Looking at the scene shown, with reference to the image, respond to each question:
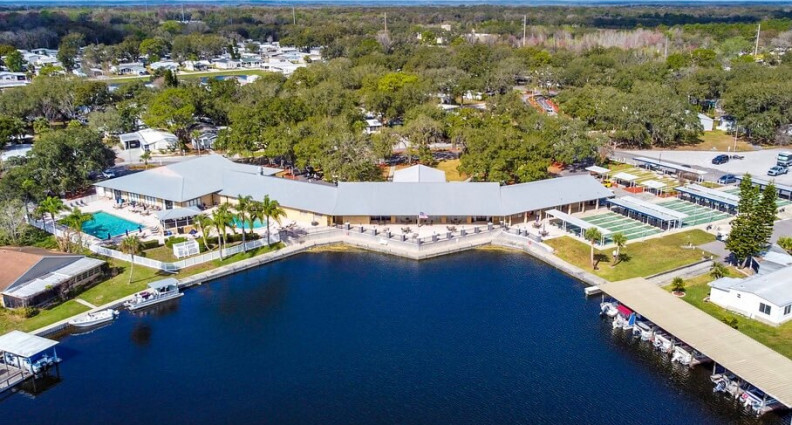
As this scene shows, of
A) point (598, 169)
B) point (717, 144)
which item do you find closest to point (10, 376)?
point (598, 169)

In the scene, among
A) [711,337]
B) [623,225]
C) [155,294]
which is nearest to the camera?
[711,337]

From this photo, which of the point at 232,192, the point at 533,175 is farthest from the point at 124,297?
the point at 533,175

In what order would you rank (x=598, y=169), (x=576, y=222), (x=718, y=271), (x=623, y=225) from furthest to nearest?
1. (x=598, y=169)
2. (x=623, y=225)
3. (x=576, y=222)
4. (x=718, y=271)

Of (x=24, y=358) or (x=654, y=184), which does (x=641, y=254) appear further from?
(x=24, y=358)

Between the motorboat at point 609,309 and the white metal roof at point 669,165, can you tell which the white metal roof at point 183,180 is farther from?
the white metal roof at point 669,165

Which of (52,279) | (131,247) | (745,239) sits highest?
(745,239)

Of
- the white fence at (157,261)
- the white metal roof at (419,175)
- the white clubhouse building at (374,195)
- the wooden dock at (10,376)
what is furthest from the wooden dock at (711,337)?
the wooden dock at (10,376)

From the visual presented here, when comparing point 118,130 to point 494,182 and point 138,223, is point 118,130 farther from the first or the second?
point 494,182
